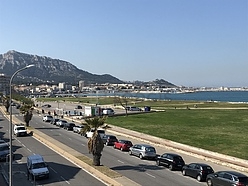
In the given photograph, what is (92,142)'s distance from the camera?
28859mm

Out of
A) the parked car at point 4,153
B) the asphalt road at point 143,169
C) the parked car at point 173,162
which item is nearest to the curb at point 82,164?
the asphalt road at point 143,169

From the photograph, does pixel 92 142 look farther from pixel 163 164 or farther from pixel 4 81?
pixel 4 81

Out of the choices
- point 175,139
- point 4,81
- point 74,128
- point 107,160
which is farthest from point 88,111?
point 4,81

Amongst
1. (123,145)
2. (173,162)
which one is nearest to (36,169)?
(173,162)

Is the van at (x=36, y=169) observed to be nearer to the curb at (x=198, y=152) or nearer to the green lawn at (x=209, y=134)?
the curb at (x=198, y=152)

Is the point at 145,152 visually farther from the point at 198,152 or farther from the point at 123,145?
the point at 198,152

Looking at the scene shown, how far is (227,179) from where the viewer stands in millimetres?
23547

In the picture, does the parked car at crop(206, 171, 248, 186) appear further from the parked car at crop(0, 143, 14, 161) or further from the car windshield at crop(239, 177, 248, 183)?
the parked car at crop(0, 143, 14, 161)

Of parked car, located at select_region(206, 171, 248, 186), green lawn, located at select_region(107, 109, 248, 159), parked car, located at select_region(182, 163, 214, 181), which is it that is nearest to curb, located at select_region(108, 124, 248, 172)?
green lawn, located at select_region(107, 109, 248, 159)

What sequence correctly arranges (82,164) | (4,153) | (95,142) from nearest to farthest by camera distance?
(95,142), (82,164), (4,153)

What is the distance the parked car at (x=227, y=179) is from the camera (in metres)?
22.9

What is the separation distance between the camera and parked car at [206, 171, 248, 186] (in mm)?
Answer: 22922

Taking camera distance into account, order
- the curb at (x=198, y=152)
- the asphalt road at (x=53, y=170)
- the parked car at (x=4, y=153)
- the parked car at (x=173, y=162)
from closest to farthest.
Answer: the asphalt road at (x=53, y=170) < the parked car at (x=173, y=162) < the curb at (x=198, y=152) < the parked car at (x=4, y=153)

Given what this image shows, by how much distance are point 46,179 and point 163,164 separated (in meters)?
10.4
